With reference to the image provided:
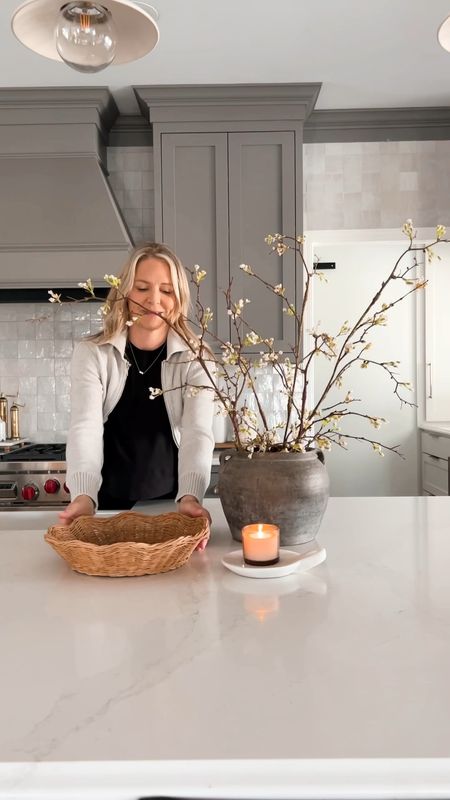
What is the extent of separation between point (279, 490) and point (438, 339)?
3627 mm

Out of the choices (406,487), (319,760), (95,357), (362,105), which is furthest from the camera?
(406,487)

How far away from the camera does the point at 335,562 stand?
1.15m

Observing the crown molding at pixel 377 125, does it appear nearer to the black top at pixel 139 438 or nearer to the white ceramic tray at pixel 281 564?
the black top at pixel 139 438

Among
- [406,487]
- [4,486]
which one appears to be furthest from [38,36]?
[406,487]

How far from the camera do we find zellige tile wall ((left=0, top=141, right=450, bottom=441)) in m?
3.98

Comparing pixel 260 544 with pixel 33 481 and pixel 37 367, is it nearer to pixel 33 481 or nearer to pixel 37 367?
pixel 33 481

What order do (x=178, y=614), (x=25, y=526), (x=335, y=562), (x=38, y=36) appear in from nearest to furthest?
(x=178, y=614)
(x=335, y=562)
(x=38, y=36)
(x=25, y=526)

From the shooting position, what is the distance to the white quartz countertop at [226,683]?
0.57 metres

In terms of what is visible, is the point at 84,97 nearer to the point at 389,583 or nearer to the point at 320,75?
the point at 320,75

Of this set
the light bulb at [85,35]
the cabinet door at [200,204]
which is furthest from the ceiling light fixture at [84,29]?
the cabinet door at [200,204]

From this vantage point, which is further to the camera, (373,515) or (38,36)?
(373,515)

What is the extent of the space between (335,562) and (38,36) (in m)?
1.16

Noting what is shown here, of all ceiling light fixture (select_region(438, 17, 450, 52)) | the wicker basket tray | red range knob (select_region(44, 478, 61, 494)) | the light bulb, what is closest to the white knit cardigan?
the wicker basket tray

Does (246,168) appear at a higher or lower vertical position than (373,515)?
higher
